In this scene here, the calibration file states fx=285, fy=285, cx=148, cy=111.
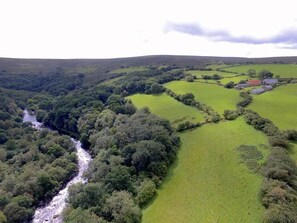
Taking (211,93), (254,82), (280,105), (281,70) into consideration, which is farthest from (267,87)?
(281,70)

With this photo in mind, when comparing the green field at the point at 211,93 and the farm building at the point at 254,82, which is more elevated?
the farm building at the point at 254,82

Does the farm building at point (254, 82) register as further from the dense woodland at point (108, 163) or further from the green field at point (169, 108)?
the green field at point (169, 108)

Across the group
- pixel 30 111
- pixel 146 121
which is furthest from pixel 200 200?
pixel 30 111

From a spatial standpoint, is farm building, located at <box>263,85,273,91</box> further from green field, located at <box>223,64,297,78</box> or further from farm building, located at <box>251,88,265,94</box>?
green field, located at <box>223,64,297,78</box>

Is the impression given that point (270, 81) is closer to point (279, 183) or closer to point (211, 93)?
point (211, 93)

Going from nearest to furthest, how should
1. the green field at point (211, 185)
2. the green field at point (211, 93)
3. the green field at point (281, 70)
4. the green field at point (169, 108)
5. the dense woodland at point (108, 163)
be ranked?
the green field at point (211, 185), the dense woodland at point (108, 163), the green field at point (169, 108), the green field at point (211, 93), the green field at point (281, 70)

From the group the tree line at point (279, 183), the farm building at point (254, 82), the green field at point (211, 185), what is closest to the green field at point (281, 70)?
the farm building at point (254, 82)

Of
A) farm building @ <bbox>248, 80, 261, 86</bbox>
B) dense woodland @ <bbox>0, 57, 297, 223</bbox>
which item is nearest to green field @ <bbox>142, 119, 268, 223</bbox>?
dense woodland @ <bbox>0, 57, 297, 223</bbox>
